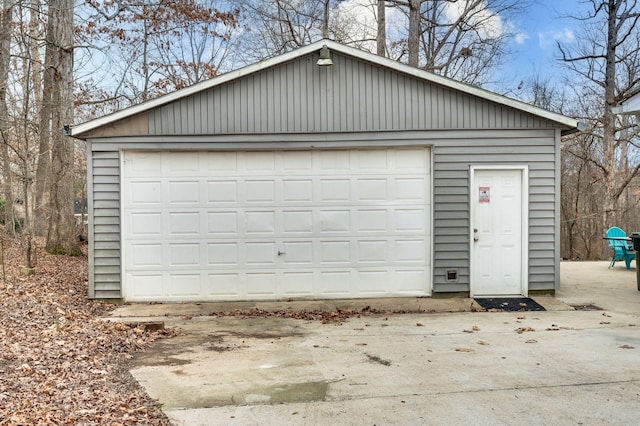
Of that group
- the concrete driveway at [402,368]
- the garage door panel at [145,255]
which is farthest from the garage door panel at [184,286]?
the concrete driveway at [402,368]

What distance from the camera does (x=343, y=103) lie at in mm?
8031

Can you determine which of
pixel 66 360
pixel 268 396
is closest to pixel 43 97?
pixel 66 360

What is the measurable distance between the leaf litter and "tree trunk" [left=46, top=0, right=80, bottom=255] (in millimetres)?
4557

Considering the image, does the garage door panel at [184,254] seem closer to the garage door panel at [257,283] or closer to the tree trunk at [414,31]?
the garage door panel at [257,283]

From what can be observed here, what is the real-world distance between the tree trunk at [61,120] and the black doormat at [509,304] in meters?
9.80

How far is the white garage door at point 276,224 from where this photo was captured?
8.05 meters

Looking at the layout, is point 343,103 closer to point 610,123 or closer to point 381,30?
point 381,30

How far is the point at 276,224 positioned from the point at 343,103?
212 cm

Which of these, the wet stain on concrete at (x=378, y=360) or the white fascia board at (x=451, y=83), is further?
the white fascia board at (x=451, y=83)

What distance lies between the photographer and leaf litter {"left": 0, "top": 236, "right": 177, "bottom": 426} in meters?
3.62

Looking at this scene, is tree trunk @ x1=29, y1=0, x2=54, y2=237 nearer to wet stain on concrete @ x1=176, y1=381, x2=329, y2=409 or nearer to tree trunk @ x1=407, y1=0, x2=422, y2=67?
wet stain on concrete @ x1=176, y1=381, x2=329, y2=409

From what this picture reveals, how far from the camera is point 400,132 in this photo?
8047 millimetres

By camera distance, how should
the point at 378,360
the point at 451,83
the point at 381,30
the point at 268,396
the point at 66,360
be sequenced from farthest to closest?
the point at 381,30, the point at 451,83, the point at 378,360, the point at 66,360, the point at 268,396

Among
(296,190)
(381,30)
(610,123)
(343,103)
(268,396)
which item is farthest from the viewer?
(381,30)
